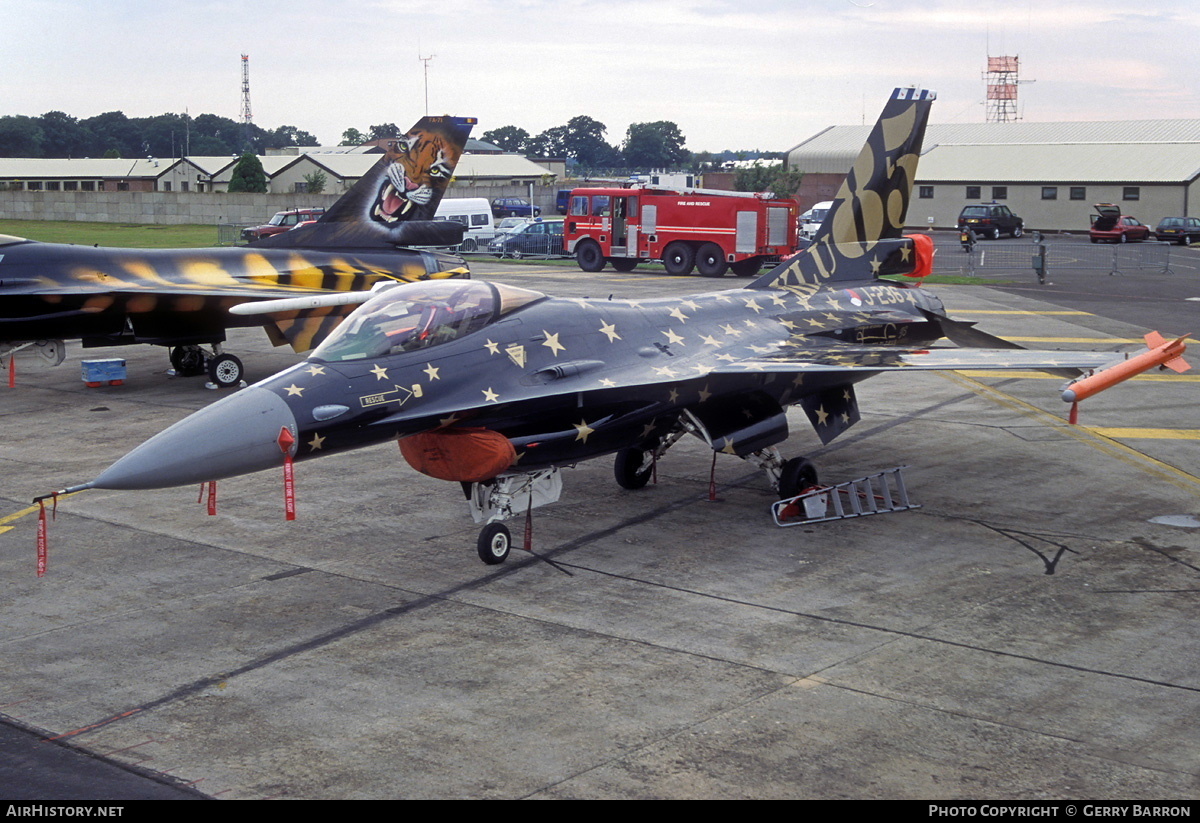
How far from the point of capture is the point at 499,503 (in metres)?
12.8

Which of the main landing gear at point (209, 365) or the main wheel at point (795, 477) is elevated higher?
the main landing gear at point (209, 365)

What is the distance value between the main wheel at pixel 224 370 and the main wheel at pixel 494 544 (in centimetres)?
1303

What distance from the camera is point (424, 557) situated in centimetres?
1319

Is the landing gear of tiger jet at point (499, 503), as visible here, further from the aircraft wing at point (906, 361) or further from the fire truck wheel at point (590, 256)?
the fire truck wheel at point (590, 256)

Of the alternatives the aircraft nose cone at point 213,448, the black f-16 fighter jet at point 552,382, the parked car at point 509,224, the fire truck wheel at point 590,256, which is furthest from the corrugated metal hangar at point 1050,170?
the aircraft nose cone at point 213,448

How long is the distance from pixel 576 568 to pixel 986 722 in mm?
5119

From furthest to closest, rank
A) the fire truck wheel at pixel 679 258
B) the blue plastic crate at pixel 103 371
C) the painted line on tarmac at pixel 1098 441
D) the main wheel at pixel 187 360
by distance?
the fire truck wheel at pixel 679 258 < the main wheel at pixel 187 360 < the blue plastic crate at pixel 103 371 < the painted line on tarmac at pixel 1098 441

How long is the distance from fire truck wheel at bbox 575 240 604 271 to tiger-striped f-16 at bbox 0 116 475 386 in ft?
70.0

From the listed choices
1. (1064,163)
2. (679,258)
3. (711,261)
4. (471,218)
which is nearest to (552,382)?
(711,261)

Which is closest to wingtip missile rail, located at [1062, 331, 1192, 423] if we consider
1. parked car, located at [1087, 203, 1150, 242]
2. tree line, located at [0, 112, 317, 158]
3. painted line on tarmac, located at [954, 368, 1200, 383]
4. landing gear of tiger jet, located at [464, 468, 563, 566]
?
landing gear of tiger jet, located at [464, 468, 563, 566]

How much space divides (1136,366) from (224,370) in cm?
1762

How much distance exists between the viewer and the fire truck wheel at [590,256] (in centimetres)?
4834

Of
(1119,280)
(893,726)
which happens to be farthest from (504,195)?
(893,726)

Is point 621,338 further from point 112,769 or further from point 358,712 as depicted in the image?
point 112,769
